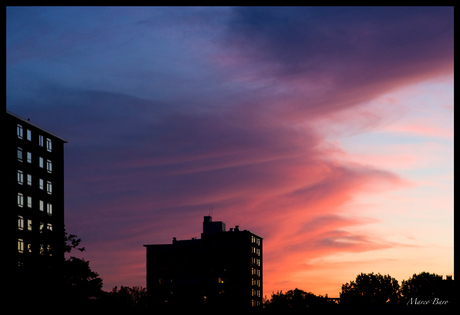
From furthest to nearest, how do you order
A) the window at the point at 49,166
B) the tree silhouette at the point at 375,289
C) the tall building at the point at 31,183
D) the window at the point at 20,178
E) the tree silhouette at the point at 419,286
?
1. the tree silhouette at the point at 375,289
2. the tree silhouette at the point at 419,286
3. the window at the point at 49,166
4. the window at the point at 20,178
5. the tall building at the point at 31,183

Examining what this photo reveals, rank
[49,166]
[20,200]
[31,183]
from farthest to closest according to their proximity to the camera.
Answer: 1. [49,166]
2. [31,183]
3. [20,200]

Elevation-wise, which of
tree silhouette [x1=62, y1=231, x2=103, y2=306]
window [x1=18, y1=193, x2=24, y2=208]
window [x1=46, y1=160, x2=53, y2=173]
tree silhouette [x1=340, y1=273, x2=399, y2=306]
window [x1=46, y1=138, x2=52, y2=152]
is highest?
window [x1=46, y1=138, x2=52, y2=152]

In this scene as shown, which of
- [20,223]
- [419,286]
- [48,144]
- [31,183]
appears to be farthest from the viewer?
[419,286]

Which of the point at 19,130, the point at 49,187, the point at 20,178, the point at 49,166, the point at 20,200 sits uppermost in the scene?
the point at 19,130

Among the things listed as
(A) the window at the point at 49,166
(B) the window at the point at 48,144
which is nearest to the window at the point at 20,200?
(A) the window at the point at 49,166

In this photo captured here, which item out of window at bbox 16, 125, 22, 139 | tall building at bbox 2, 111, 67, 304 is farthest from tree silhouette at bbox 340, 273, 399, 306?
window at bbox 16, 125, 22, 139

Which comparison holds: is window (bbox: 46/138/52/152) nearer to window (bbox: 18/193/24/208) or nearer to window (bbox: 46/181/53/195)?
window (bbox: 46/181/53/195)

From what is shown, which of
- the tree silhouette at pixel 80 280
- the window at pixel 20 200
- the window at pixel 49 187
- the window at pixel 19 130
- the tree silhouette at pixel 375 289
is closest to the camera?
the tree silhouette at pixel 80 280

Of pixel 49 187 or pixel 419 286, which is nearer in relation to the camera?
pixel 49 187

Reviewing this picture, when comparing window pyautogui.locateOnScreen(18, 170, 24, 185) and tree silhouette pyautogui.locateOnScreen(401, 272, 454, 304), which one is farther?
tree silhouette pyautogui.locateOnScreen(401, 272, 454, 304)

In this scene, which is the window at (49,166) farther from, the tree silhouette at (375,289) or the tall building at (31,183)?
the tree silhouette at (375,289)

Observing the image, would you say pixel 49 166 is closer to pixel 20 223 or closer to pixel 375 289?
pixel 20 223

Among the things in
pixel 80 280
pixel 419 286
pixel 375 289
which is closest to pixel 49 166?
pixel 80 280
